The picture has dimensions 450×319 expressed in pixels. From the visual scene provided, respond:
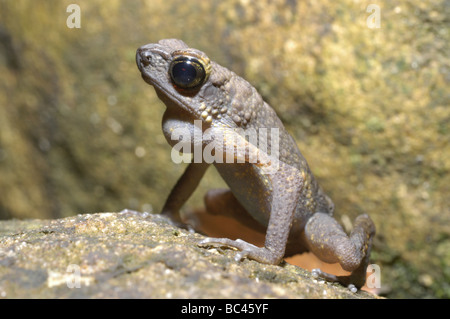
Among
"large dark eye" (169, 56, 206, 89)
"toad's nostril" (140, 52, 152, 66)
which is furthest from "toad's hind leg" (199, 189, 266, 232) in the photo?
"toad's nostril" (140, 52, 152, 66)

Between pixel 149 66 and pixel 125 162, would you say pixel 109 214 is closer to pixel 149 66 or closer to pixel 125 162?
pixel 149 66

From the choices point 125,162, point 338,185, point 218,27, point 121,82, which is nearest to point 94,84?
point 121,82

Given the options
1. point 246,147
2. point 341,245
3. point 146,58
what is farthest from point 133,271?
point 341,245

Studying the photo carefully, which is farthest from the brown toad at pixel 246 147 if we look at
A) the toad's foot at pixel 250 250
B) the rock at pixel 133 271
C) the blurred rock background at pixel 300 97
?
the blurred rock background at pixel 300 97

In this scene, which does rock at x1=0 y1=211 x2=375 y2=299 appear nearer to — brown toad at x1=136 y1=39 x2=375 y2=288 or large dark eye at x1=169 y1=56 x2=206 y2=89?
brown toad at x1=136 y1=39 x2=375 y2=288

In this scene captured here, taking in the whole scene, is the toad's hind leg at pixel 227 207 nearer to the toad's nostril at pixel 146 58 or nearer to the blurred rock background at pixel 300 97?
the blurred rock background at pixel 300 97

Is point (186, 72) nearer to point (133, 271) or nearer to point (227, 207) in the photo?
point (133, 271)

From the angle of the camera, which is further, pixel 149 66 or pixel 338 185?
pixel 338 185
